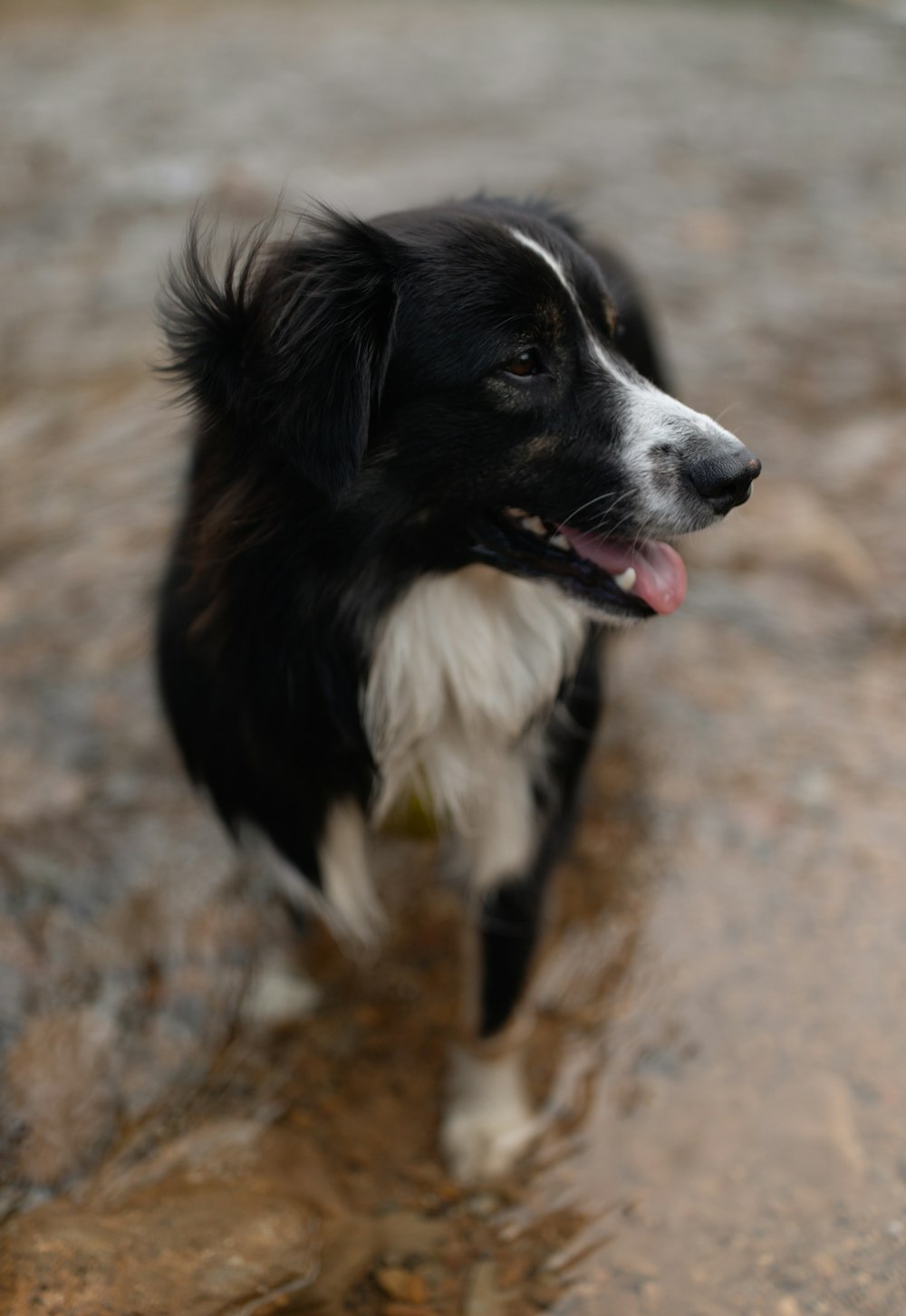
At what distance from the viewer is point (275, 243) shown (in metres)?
2.53

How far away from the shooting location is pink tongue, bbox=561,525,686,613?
8.41 ft

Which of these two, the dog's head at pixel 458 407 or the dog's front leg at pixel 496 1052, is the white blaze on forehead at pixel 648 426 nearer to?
the dog's head at pixel 458 407

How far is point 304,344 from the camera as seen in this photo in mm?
2303

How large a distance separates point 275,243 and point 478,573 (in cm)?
78

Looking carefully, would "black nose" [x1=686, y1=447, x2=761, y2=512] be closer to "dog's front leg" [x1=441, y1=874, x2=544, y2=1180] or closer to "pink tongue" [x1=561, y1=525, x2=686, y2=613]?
"pink tongue" [x1=561, y1=525, x2=686, y2=613]

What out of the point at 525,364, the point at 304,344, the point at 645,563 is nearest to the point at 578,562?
the point at 645,563

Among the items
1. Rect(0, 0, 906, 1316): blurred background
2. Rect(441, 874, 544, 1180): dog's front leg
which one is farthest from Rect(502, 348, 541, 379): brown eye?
Rect(0, 0, 906, 1316): blurred background

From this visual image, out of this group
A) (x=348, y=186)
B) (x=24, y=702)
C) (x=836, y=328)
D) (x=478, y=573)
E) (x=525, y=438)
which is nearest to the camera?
(x=525, y=438)

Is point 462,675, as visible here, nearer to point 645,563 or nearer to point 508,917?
point 645,563

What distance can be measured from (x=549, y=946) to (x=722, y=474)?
5.28ft

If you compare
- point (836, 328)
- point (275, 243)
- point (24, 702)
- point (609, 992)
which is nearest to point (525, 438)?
point (275, 243)

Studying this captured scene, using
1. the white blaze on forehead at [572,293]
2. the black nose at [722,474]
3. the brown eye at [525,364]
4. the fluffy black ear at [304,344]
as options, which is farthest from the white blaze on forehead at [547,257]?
the black nose at [722,474]

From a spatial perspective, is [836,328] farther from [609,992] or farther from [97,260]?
[609,992]

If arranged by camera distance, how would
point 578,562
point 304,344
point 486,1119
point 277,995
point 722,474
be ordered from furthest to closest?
point 277,995 → point 486,1119 → point 578,562 → point 722,474 → point 304,344
